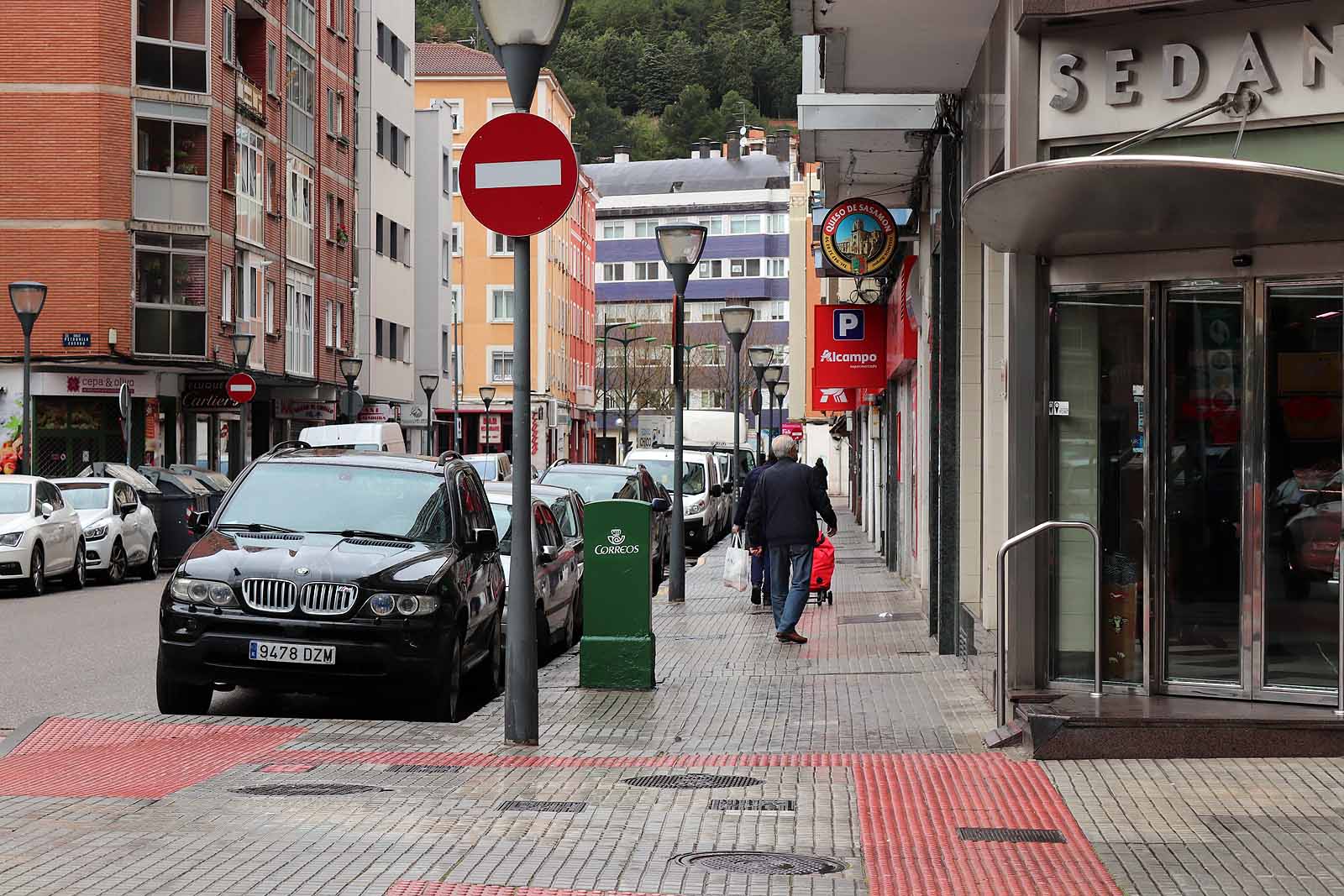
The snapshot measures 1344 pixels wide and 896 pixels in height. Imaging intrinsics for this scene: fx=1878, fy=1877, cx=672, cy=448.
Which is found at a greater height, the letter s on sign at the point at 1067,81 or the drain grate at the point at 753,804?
the letter s on sign at the point at 1067,81

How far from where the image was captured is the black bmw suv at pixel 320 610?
36.8ft

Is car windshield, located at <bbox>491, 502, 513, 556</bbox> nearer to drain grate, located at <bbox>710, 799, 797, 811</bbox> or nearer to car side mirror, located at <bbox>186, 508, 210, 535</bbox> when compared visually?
car side mirror, located at <bbox>186, 508, 210, 535</bbox>

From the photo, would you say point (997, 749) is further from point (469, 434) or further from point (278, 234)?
point (469, 434)

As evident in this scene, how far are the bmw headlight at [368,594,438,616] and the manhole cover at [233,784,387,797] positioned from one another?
2762 mm

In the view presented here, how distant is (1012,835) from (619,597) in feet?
19.9

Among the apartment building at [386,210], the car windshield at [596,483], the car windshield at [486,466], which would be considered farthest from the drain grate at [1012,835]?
the apartment building at [386,210]

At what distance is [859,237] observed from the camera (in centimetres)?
2130

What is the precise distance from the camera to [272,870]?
21.6 ft

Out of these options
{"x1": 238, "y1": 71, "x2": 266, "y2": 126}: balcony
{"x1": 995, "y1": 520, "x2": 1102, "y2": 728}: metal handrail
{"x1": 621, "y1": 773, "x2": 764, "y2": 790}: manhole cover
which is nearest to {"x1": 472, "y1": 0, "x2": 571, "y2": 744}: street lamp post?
{"x1": 621, "y1": 773, "x2": 764, "y2": 790}: manhole cover

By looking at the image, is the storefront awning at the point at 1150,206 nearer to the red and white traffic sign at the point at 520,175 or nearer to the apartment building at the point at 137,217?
the red and white traffic sign at the point at 520,175

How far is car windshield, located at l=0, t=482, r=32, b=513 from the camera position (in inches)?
973

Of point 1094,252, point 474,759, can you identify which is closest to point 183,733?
point 474,759

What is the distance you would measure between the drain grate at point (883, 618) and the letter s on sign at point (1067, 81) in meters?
9.34

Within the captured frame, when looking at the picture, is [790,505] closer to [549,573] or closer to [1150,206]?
[549,573]
